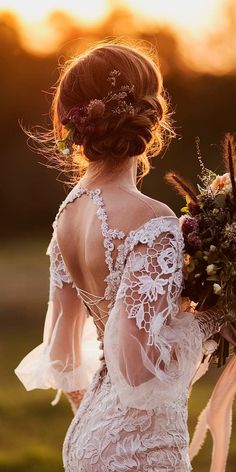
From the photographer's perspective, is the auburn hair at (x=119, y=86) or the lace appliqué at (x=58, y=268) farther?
the lace appliqué at (x=58, y=268)

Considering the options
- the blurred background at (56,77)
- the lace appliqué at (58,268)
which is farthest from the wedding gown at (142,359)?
the blurred background at (56,77)

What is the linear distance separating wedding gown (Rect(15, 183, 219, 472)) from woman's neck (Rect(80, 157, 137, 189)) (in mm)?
50

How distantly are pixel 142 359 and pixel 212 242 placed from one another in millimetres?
618

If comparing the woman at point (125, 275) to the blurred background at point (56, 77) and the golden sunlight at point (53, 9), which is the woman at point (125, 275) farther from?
the golden sunlight at point (53, 9)

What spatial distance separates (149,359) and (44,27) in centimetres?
2166

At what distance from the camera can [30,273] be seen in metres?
22.3

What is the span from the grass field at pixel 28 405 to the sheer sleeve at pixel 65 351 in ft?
12.2

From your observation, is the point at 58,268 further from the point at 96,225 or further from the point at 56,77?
the point at 56,77

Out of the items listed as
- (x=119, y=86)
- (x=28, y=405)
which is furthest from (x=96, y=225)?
(x=28, y=405)

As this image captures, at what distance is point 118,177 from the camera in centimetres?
386

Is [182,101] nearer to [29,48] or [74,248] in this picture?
[29,48]

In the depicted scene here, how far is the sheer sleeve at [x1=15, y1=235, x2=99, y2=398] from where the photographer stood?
4.46 meters

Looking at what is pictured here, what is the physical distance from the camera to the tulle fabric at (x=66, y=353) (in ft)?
14.7

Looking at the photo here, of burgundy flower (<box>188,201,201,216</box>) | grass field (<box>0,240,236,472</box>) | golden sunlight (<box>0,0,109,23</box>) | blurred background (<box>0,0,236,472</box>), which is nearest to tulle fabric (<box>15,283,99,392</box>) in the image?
burgundy flower (<box>188,201,201,216</box>)
